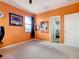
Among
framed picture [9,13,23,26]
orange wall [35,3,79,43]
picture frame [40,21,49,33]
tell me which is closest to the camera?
orange wall [35,3,79,43]

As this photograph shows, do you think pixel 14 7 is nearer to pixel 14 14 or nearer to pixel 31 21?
pixel 14 14

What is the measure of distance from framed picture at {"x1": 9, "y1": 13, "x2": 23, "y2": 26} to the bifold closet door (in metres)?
3.41

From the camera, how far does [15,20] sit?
Result: 5590 millimetres

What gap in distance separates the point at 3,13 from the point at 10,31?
4.03ft

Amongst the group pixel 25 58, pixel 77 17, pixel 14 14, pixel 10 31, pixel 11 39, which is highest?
pixel 14 14

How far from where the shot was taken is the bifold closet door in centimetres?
485

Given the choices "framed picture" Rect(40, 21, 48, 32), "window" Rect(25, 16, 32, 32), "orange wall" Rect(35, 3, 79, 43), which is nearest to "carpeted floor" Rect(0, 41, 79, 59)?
"orange wall" Rect(35, 3, 79, 43)

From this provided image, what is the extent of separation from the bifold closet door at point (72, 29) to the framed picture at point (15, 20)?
134 inches

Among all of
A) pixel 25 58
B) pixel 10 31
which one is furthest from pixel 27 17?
pixel 25 58

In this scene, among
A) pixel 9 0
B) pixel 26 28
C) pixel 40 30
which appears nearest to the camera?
pixel 9 0

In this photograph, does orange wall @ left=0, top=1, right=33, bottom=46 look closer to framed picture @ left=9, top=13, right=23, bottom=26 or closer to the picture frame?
framed picture @ left=9, top=13, right=23, bottom=26

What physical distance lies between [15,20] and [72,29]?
4.00 m

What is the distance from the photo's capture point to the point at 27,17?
7141 millimetres

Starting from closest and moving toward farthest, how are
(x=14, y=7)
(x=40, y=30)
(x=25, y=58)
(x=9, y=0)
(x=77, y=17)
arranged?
(x=25, y=58)
(x=9, y=0)
(x=77, y=17)
(x=14, y=7)
(x=40, y=30)
